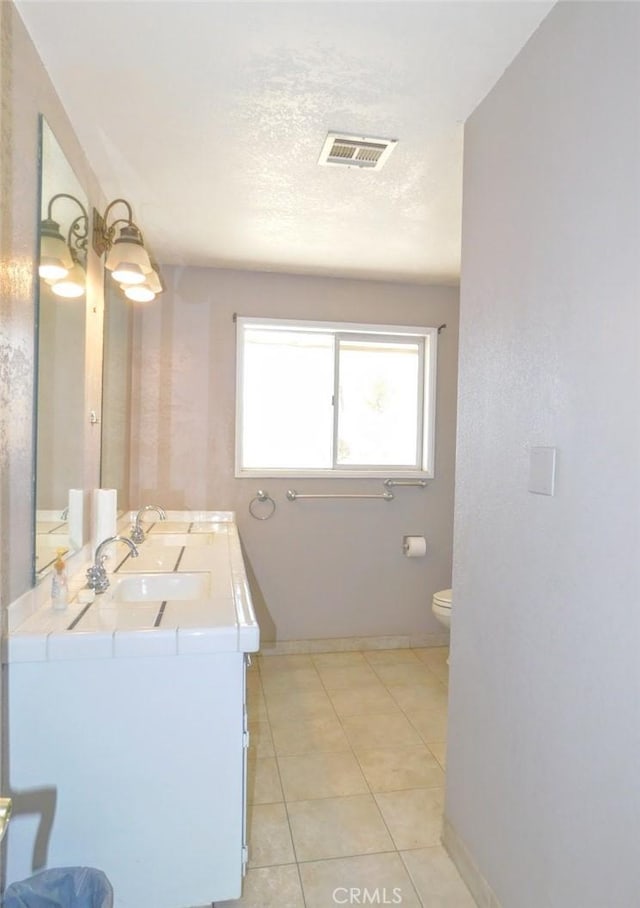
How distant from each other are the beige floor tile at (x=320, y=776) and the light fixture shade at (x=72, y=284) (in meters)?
1.95

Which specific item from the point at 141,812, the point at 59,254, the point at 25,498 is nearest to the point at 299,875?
the point at 141,812

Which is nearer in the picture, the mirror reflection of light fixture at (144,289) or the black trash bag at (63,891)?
the black trash bag at (63,891)

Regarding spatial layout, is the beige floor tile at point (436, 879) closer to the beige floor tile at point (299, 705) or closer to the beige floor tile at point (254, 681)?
the beige floor tile at point (299, 705)

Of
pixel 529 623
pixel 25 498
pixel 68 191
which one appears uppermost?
pixel 68 191

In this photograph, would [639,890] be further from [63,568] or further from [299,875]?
[63,568]

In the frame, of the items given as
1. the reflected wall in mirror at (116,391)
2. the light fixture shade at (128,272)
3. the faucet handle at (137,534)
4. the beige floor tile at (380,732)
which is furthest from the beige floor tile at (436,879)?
the light fixture shade at (128,272)

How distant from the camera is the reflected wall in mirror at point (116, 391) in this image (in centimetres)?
242

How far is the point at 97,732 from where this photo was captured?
1.38 metres

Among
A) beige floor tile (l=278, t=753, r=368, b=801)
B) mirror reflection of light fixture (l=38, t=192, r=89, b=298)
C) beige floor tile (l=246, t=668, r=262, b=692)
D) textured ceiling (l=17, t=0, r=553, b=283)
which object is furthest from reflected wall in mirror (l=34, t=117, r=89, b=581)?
beige floor tile (l=246, t=668, r=262, b=692)

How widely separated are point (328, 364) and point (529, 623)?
→ 2392mm

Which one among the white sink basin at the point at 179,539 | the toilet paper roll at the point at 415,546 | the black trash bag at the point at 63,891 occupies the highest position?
the white sink basin at the point at 179,539

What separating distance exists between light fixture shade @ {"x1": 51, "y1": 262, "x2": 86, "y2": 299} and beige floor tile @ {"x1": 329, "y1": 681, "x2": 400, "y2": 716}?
220 centimetres

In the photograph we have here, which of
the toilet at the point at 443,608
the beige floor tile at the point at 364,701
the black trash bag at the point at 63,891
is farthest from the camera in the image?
the toilet at the point at 443,608

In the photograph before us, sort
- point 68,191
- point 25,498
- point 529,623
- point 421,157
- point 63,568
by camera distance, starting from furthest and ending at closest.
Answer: point 421,157
point 68,191
point 63,568
point 25,498
point 529,623
